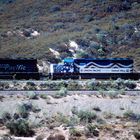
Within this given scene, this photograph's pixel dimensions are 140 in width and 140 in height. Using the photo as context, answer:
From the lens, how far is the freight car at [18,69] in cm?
4716

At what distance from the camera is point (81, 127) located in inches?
874

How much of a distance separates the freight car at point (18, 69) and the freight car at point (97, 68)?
7.89 feet

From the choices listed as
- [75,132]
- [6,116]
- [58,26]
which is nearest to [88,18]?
[58,26]

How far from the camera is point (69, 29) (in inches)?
2808

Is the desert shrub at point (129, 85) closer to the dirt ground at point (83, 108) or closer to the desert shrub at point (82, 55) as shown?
the dirt ground at point (83, 108)

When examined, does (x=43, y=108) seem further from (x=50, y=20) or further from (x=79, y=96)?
(x=50, y=20)

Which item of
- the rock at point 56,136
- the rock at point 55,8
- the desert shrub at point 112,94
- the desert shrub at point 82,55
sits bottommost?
the rock at point 56,136

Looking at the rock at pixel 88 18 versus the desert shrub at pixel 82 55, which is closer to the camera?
the desert shrub at pixel 82 55

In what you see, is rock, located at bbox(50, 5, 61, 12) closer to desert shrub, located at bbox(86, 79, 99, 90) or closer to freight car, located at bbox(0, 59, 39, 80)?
freight car, located at bbox(0, 59, 39, 80)

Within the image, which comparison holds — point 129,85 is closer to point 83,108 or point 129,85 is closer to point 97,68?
point 97,68

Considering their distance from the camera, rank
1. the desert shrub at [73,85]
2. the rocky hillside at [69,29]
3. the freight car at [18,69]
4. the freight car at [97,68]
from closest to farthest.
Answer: the desert shrub at [73,85], the freight car at [18,69], the freight car at [97,68], the rocky hillside at [69,29]

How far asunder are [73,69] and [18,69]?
681 centimetres

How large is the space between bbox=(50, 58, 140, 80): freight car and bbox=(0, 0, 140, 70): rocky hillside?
7298 mm

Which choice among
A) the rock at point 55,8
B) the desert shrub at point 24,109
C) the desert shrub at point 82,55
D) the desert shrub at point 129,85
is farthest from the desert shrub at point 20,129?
the rock at point 55,8
